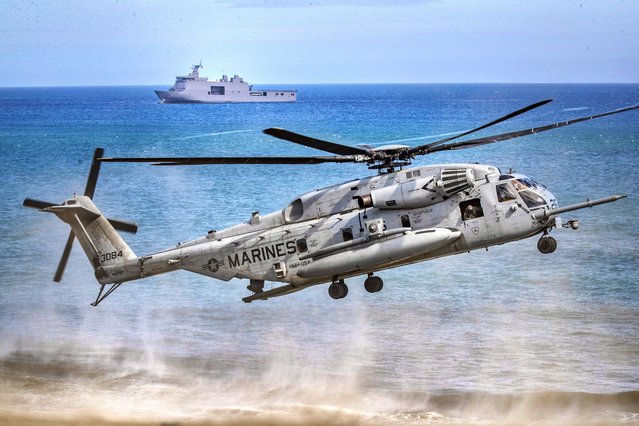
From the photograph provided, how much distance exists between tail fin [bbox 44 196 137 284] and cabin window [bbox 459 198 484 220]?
10412mm

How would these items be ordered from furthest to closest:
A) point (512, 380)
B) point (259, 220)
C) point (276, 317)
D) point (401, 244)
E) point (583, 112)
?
point (583, 112), point (276, 317), point (512, 380), point (259, 220), point (401, 244)

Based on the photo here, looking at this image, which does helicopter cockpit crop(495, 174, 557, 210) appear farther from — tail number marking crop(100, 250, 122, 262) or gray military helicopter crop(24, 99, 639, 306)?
tail number marking crop(100, 250, 122, 262)

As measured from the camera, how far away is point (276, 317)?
5166 cm

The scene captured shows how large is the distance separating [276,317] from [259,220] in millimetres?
20304

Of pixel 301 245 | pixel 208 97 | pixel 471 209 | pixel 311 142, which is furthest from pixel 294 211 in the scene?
pixel 208 97

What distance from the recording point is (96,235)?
34344 mm

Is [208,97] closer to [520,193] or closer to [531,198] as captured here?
[520,193]

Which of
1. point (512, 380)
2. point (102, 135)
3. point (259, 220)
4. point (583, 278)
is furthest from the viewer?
point (102, 135)

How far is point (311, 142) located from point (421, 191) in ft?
13.5

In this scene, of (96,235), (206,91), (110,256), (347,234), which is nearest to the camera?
(347,234)

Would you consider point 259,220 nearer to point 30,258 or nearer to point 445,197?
point 445,197

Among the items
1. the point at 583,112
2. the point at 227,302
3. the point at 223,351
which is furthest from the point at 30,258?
the point at 583,112

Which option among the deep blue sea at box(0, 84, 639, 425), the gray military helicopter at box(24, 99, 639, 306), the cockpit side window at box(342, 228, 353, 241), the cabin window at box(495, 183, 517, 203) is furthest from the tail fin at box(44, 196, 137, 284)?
the cabin window at box(495, 183, 517, 203)

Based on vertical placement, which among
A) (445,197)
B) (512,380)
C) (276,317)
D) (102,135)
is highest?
(102,135)
